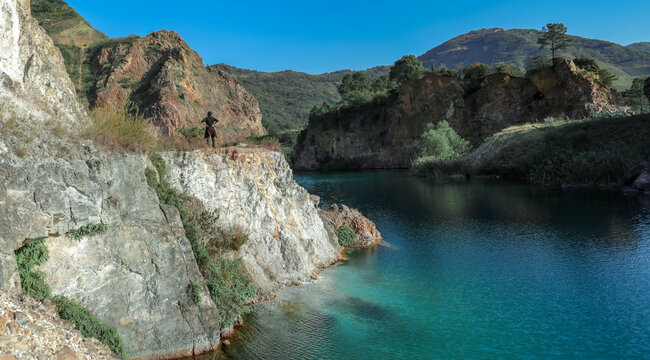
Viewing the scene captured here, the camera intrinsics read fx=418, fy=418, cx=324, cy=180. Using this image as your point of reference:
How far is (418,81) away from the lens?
6794 cm

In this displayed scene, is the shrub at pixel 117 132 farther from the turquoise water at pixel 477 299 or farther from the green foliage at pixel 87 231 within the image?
the turquoise water at pixel 477 299

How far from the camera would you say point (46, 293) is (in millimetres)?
6629

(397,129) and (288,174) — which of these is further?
Answer: (397,129)

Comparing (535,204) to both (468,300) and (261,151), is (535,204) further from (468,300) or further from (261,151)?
(261,151)

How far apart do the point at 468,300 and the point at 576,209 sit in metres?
16.7

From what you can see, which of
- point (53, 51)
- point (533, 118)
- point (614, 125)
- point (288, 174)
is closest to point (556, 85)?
point (533, 118)

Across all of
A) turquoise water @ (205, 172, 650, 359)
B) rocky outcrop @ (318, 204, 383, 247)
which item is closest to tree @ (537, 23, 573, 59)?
turquoise water @ (205, 172, 650, 359)

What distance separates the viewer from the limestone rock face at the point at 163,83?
57.1m

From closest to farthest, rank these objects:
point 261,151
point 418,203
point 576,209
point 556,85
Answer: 1. point 261,151
2. point 576,209
3. point 418,203
4. point 556,85

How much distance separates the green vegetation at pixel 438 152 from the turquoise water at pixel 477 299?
1169 inches

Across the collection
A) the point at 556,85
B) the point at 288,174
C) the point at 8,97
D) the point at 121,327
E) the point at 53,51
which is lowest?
the point at 121,327

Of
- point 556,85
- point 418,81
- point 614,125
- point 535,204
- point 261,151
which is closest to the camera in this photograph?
point 261,151

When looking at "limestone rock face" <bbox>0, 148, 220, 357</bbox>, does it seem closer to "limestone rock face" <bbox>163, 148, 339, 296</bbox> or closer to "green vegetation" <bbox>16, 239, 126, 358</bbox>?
"green vegetation" <bbox>16, 239, 126, 358</bbox>

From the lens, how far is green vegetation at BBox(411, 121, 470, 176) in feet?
165
